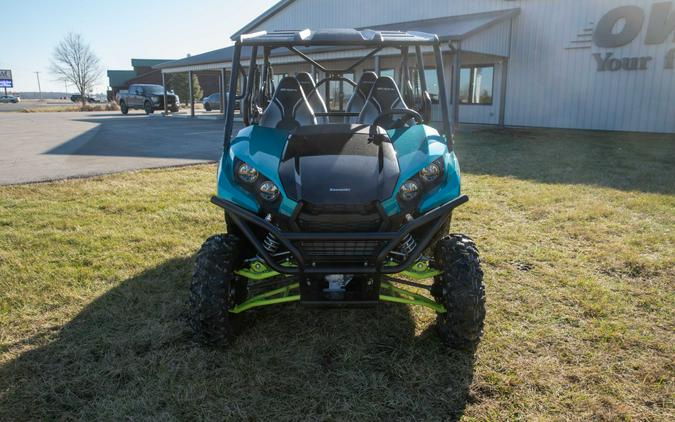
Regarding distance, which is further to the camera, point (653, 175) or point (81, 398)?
point (653, 175)

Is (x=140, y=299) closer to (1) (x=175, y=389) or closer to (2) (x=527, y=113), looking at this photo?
(1) (x=175, y=389)

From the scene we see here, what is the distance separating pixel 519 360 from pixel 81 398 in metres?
2.33

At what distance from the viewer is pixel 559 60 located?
16312mm

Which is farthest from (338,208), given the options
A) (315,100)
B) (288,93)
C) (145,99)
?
(145,99)

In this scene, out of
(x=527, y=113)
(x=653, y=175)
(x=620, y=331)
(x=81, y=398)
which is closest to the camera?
(x=81, y=398)

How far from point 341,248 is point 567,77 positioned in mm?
16208

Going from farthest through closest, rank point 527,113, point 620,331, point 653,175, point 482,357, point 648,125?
point 527,113
point 648,125
point 653,175
point 620,331
point 482,357

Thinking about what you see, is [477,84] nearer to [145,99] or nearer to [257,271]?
[257,271]

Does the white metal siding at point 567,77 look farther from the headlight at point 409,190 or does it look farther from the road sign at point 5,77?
the road sign at point 5,77

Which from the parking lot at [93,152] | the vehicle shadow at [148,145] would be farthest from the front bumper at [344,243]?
the vehicle shadow at [148,145]

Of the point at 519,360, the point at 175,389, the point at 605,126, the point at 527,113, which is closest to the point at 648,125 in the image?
the point at 605,126

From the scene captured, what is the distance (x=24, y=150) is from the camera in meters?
11.7

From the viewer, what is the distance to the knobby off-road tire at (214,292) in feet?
9.00

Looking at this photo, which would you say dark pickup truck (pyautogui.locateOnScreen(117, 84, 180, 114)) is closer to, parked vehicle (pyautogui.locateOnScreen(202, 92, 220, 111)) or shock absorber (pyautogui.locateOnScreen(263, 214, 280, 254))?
parked vehicle (pyautogui.locateOnScreen(202, 92, 220, 111))
